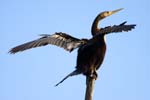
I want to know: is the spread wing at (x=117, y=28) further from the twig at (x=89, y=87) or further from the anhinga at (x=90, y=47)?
the twig at (x=89, y=87)

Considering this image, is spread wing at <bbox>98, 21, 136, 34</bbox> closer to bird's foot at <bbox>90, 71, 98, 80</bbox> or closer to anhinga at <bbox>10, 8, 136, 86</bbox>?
anhinga at <bbox>10, 8, 136, 86</bbox>

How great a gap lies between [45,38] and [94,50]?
140 centimetres

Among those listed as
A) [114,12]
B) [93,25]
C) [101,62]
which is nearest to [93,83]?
[101,62]

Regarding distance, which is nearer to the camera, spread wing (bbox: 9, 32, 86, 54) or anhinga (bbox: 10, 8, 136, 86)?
anhinga (bbox: 10, 8, 136, 86)

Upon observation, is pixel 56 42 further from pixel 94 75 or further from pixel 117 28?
pixel 117 28

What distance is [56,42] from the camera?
33.1 ft

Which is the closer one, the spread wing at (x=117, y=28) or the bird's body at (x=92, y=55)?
the spread wing at (x=117, y=28)

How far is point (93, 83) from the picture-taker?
8773 millimetres

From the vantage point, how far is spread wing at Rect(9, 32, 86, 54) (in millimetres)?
9782

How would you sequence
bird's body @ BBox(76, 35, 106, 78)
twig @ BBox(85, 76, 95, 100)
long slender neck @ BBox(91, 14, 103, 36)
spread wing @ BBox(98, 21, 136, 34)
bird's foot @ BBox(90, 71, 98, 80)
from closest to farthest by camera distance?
twig @ BBox(85, 76, 95, 100), spread wing @ BBox(98, 21, 136, 34), bird's foot @ BBox(90, 71, 98, 80), bird's body @ BBox(76, 35, 106, 78), long slender neck @ BBox(91, 14, 103, 36)

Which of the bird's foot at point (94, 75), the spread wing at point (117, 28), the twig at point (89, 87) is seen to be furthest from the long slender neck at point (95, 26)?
the twig at point (89, 87)

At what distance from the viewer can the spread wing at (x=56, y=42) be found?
9.78 metres

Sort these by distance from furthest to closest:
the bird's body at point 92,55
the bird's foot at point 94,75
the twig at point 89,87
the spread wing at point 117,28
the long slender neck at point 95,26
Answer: the long slender neck at point 95,26 → the bird's body at point 92,55 → the bird's foot at point 94,75 → the spread wing at point 117,28 → the twig at point 89,87

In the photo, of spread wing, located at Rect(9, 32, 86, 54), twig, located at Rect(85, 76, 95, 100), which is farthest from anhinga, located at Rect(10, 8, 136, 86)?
twig, located at Rect(85, 76, 95, 100)
